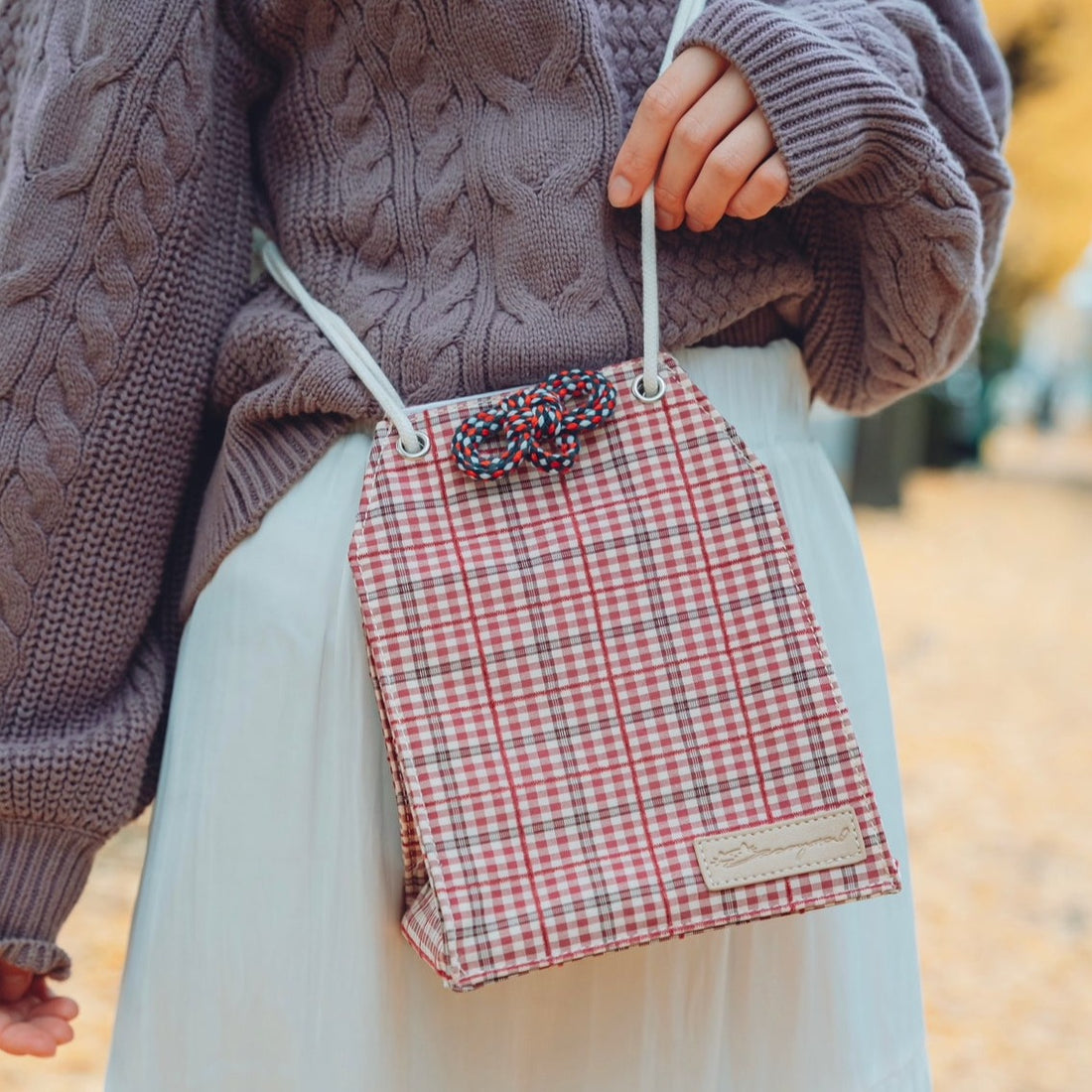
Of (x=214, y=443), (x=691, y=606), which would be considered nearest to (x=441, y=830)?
(x=691, y=606)

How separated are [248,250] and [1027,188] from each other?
8.99m

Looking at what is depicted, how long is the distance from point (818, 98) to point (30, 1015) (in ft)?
2.87

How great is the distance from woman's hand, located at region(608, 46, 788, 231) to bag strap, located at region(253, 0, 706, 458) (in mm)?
18

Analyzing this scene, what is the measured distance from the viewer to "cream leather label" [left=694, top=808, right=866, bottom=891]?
0.76 meters

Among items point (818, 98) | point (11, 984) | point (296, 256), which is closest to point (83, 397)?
point (296, 256)

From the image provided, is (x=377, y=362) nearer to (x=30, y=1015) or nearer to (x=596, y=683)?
(x=596, y=683)

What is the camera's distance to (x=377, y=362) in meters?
0.86

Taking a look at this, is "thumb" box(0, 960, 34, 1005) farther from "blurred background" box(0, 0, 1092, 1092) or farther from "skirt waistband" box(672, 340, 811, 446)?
"blurred background" box(0, 0, 1092, 1092)

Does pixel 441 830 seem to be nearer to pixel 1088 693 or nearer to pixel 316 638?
pixel 316 638

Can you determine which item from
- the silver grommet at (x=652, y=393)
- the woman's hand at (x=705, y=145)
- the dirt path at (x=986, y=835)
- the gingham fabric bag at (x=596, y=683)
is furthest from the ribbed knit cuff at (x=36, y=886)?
the dirt path at (x=986, y=835)

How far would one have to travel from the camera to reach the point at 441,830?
2.48ft

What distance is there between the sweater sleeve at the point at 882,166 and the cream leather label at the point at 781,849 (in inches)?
15.8

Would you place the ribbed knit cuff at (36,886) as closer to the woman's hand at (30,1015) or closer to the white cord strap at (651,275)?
the woman's hand at (30,1015)

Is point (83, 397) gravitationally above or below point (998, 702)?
above
